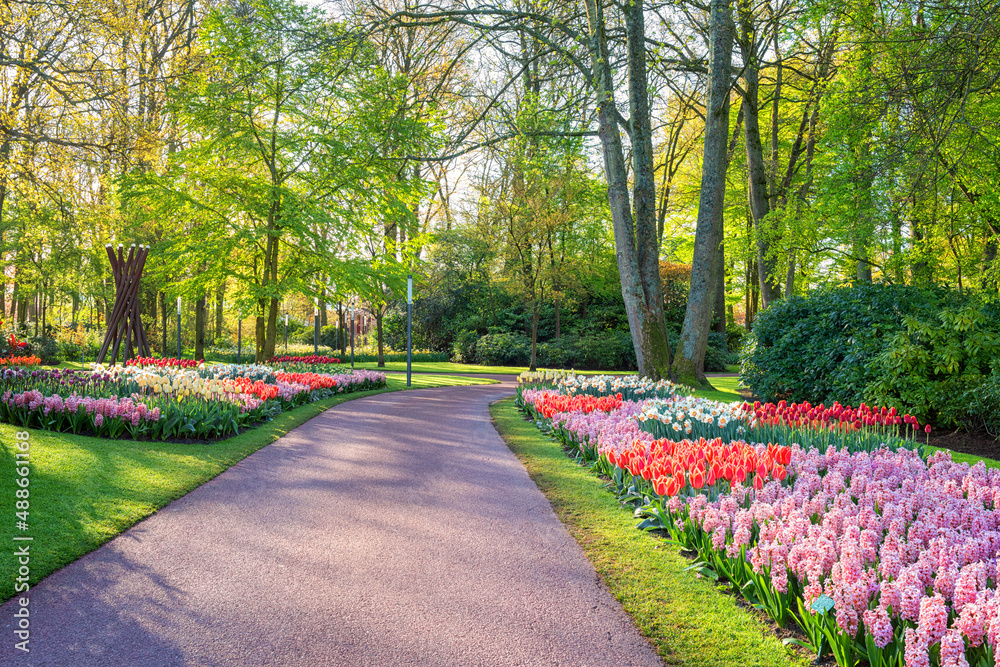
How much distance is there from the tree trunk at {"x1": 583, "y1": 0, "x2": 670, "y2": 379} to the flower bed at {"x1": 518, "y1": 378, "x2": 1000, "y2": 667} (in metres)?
6.46

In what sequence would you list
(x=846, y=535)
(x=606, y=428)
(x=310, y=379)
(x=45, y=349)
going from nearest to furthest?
(x=846, y=535)
(x=606, y=428)
(x=310, y=379)
(x=45, y=349)

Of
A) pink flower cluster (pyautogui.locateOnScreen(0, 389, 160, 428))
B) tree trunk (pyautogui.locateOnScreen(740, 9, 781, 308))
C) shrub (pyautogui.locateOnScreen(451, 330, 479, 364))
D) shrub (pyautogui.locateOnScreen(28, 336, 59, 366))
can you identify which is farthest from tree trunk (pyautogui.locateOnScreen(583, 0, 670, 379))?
shrub (pyautogui.locateOnScreen(28, 336, 59, 366))

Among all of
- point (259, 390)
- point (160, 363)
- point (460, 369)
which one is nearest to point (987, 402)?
point (259, 390)

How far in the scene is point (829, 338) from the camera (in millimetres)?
10328

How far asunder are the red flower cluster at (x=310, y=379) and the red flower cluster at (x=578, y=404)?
5356mm

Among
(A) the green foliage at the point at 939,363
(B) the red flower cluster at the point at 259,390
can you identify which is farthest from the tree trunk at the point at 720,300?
(B) the red flower cluster at the point at 259,390

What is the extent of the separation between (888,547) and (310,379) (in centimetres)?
1103

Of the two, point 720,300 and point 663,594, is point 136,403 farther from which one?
point 720,300

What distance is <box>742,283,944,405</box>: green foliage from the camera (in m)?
9.15

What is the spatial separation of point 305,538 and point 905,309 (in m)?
Result: 9.91

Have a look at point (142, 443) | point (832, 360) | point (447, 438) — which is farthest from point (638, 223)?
point (142, 443)

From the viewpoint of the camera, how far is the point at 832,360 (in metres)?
9.88

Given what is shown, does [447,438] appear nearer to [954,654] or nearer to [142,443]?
[142,443]

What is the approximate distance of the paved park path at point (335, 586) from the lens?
249cm
